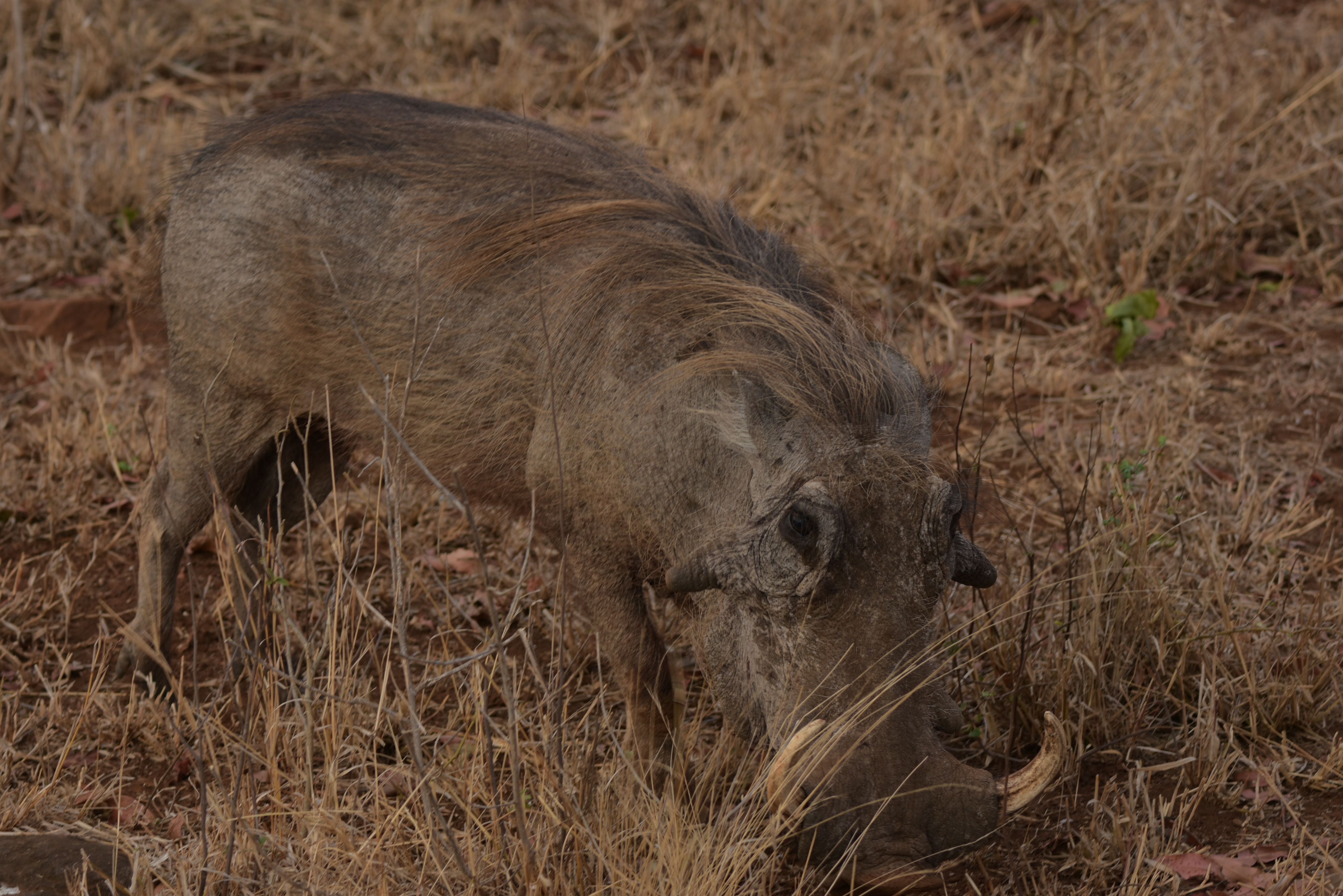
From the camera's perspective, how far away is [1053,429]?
4039 mm

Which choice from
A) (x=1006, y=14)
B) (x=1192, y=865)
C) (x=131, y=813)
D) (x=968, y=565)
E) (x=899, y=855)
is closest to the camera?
(x=899, y=855)

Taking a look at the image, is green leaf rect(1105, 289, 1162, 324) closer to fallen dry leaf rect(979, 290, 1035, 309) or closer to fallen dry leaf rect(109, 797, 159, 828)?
fallen dry leaf rect(979, 290, 1035, 309)

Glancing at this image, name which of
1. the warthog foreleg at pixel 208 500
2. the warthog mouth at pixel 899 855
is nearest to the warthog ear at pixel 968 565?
the warthog mouth at pixel 899 855

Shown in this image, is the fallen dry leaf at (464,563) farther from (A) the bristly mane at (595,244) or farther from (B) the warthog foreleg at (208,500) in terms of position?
(A) the bristly mane at (595,244)

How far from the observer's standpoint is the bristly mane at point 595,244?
92.3 inches

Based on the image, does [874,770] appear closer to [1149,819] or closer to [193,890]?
[1149,819]

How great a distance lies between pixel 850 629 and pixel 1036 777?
15.7 inches

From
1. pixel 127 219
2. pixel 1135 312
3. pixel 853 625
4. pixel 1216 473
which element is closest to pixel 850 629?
pixel 853 625

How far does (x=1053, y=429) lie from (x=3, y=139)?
16.1ft

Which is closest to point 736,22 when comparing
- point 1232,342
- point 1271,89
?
point 1271,89

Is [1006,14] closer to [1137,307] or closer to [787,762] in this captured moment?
[1137,307]

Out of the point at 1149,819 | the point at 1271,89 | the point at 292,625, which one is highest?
the point at 1271,89

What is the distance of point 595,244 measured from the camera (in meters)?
2.67

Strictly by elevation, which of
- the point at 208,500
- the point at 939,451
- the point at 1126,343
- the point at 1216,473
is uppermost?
the point at 939,451
